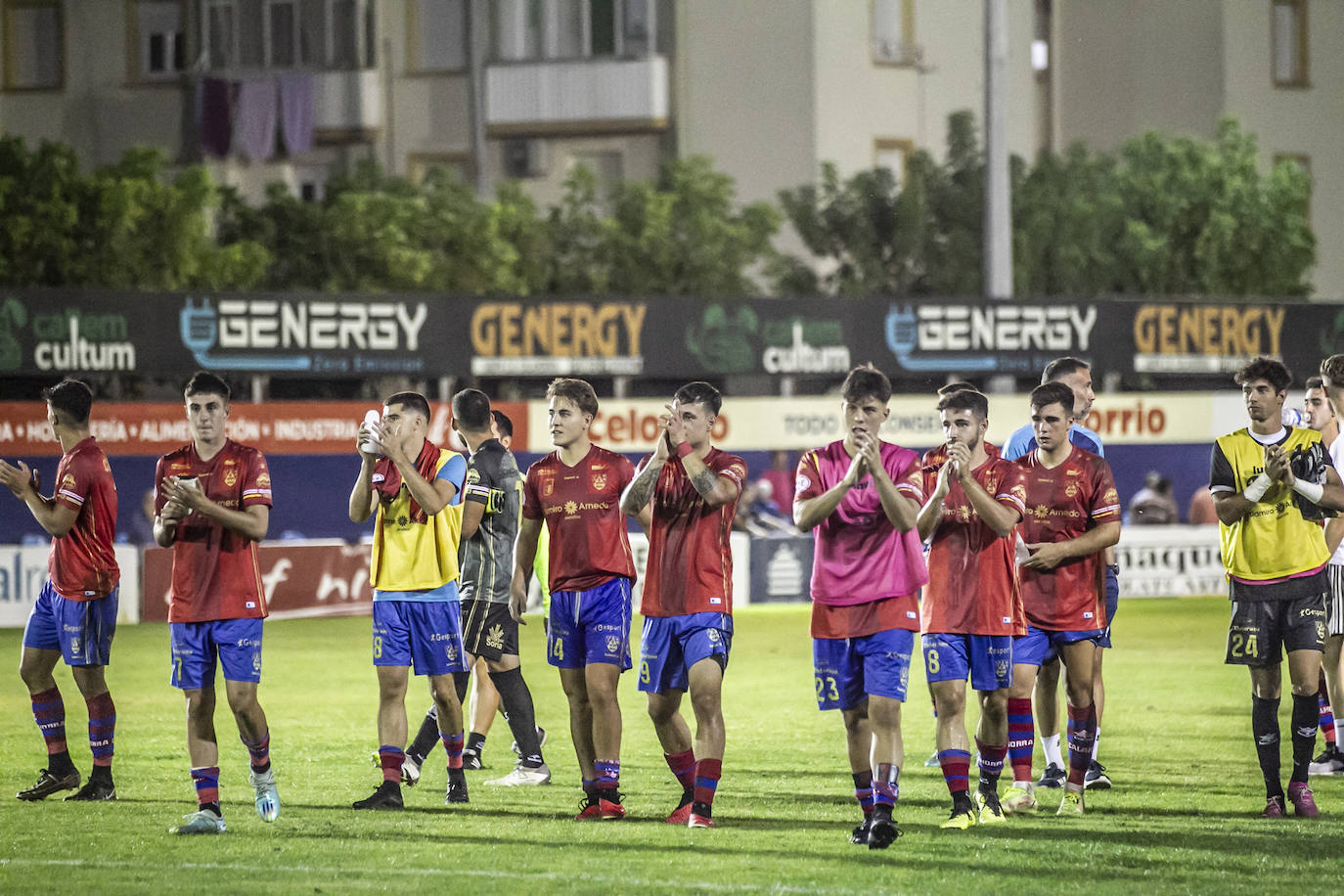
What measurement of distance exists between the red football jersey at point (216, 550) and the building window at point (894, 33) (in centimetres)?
3072

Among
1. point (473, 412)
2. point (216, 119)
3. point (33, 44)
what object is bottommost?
point (473, 412)

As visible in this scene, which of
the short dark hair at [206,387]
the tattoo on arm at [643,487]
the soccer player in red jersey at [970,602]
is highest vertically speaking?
the short dark hair at [206,387]

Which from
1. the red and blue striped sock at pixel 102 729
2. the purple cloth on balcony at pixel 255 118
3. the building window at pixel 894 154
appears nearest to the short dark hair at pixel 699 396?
the red and blue striped sock at pixel 102 729

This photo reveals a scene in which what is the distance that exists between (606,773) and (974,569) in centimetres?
205

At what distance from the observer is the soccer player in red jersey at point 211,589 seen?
858 centimetres

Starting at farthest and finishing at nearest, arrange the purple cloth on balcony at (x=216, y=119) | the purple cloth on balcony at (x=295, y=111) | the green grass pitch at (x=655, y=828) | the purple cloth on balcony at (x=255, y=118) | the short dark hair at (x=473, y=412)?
the purple cloth on balcony at (x=295, y=111), the purple cloth on balcony at (x=255, y=118), the purple cloth on balcony at (x=216, y=119), the short dark hair at (x=473, y=412), the green grass pitch at (x=655, y=828)

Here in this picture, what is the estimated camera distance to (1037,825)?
874 cm

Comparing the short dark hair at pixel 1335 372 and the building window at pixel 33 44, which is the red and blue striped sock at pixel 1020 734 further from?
the building window at pixel 33 44

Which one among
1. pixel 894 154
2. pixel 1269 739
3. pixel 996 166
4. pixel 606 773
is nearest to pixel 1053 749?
pixel 1269 739

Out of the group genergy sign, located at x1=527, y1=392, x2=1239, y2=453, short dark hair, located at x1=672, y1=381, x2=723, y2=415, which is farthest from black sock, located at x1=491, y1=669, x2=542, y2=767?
genergy sign, located at x1=527, y1=392, x2=1239, y2=453

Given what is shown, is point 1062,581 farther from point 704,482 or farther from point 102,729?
point 102,729

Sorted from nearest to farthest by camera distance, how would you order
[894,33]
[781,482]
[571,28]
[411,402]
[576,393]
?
1. [576,393]
2. [411,402]
3. [781,482]
4. [894,33]
5. [571,28]

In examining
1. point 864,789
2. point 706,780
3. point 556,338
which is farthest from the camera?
point 556,338

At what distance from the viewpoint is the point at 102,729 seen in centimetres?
970
